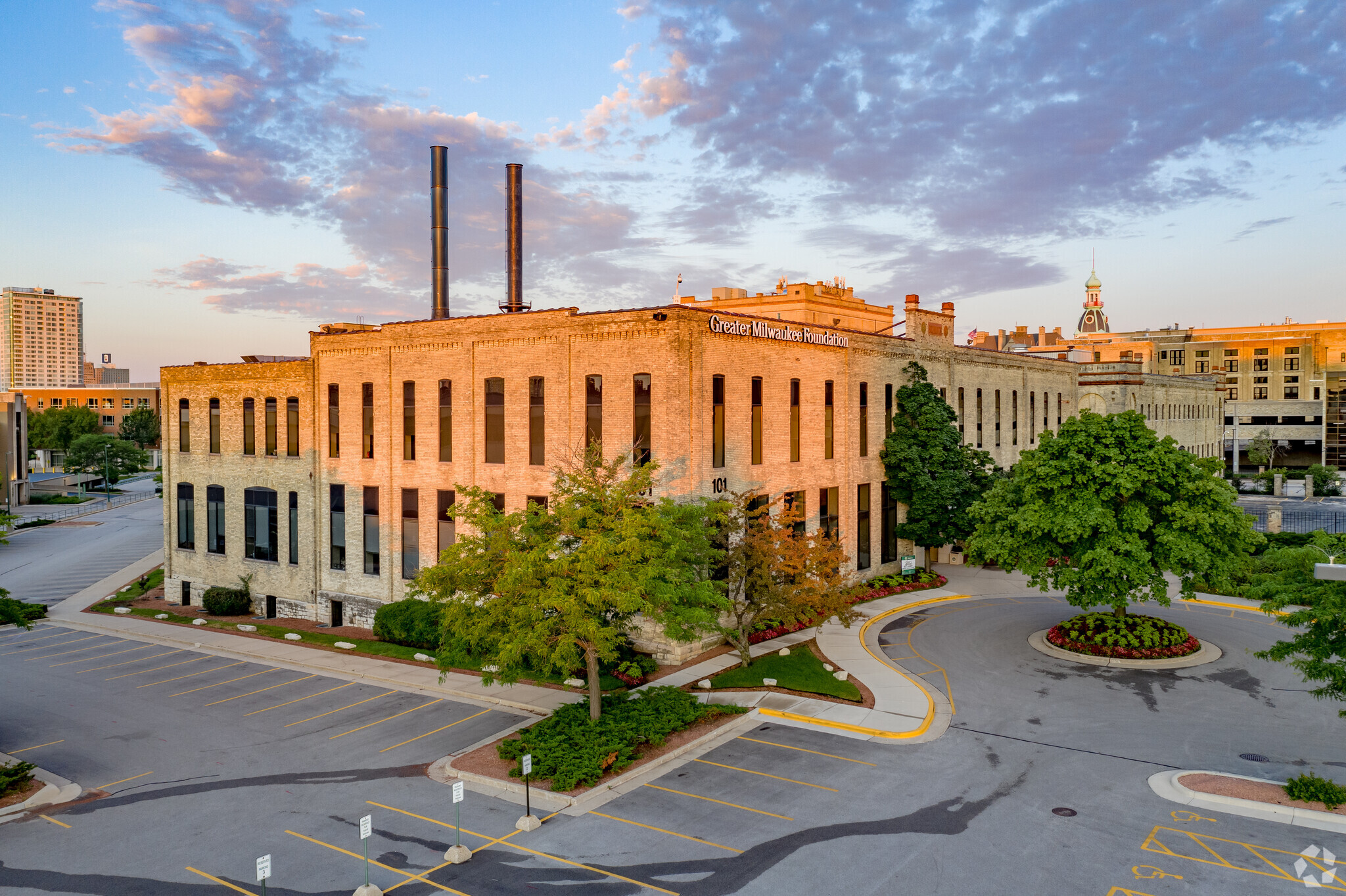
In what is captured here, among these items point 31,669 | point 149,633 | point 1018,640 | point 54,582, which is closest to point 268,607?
point 149,633

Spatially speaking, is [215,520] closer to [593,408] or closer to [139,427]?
[593,408]

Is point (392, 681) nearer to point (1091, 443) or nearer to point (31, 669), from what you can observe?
point (31, 669)

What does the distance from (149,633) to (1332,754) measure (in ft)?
152

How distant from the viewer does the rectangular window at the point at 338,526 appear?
4456 centimetres

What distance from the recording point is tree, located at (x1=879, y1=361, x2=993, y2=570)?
156 ft

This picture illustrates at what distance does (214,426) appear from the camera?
49.8m

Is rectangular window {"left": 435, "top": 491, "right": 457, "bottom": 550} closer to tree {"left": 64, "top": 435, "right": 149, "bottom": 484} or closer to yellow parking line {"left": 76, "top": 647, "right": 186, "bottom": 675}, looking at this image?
yellow parking line {"left": 76, "top": 647, "right": 186, "bottom": 675}

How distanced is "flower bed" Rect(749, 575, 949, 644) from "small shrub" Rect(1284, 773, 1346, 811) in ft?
50.3

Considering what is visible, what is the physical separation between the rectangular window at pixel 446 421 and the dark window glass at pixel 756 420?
13.8 meters

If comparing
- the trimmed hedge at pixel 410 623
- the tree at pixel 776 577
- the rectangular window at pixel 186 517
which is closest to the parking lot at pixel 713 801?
the tree at pixel 776 577

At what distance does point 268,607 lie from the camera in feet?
156

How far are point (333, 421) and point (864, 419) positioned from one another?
27.5m

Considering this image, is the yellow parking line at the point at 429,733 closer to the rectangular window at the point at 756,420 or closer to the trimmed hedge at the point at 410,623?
the trimmed hedge at the point at 410,623

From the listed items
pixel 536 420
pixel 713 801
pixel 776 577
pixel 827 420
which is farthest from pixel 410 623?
pixel 827 420
